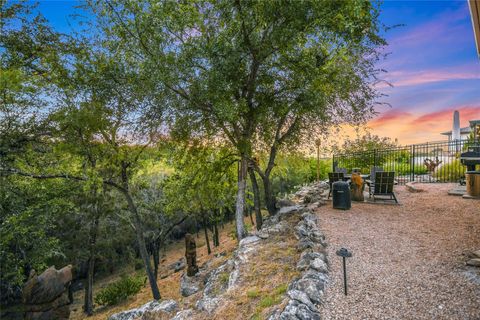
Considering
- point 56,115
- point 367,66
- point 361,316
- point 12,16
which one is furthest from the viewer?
point 367,66

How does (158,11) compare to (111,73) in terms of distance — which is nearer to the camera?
(158,11)

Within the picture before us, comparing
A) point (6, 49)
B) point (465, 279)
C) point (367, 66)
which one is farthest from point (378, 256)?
point (6, 49)

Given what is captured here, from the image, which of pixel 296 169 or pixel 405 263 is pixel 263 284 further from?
pixel 296 169

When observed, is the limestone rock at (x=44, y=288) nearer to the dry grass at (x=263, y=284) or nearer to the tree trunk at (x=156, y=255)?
the tree trunk at (x=156, y=255)

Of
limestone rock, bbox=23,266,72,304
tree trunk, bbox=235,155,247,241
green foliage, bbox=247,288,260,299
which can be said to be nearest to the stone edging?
green foliage, bbox=247,288,260,299

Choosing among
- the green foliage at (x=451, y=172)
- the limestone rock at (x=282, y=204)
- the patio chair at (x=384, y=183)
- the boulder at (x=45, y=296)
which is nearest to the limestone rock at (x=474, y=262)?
the patio chair at (x=384, y=183)

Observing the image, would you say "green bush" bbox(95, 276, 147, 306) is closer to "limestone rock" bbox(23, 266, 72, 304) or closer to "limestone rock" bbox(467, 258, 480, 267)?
"limestone rock" bbox(23, 266, 72, 304)

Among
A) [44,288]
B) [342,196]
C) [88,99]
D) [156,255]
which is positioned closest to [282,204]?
[342,196]

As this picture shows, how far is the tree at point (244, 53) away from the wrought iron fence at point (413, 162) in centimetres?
524

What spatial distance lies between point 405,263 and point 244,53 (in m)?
5.87

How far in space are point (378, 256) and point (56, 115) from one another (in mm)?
8161

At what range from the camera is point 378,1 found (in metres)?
5.68

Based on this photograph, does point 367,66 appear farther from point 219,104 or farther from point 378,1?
point 219,104

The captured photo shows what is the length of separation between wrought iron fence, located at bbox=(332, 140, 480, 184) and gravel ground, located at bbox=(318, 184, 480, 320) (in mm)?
4890
